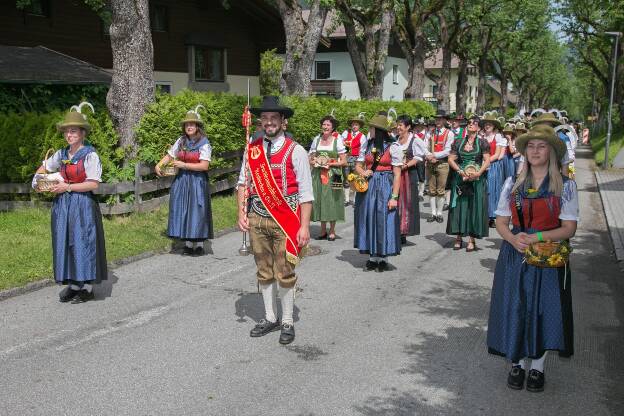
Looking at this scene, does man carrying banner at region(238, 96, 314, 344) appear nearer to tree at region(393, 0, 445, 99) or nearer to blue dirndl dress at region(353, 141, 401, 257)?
blue dirndl dress at region(353, 141, 401, 257)

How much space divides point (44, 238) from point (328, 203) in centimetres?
452

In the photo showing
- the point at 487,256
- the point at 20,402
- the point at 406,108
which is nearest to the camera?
the point at 20,402

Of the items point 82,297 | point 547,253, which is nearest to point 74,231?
point 82,297

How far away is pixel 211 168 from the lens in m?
14.5

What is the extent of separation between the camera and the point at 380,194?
8953mm

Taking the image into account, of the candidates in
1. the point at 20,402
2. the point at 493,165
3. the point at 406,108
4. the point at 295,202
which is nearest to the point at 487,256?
the point at 493,165

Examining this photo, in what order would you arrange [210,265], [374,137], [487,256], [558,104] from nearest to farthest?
1. [374,137]
2. [210,265]
3. [487,256]
4. [558,104]

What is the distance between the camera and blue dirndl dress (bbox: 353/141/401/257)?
8.92 m

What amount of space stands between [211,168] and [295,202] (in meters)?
8.50

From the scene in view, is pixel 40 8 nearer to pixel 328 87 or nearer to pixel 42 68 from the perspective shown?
pixel 42 68

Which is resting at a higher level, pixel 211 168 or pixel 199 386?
pixel 211 168

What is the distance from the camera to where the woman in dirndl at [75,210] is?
7.20 m

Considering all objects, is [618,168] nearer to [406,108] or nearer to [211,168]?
[406,108]

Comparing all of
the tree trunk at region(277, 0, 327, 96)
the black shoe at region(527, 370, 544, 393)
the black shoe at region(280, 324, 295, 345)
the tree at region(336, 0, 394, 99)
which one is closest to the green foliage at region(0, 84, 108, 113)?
the tree trunk at region(277, 0, 327, 96)
